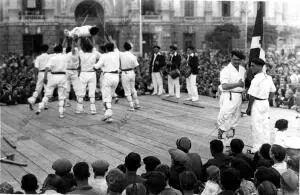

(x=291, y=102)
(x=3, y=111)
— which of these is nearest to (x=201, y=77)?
(x=291, y=102)

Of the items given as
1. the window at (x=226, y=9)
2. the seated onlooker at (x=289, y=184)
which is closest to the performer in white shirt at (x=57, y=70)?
the seated onlooker at (x=289, y=184)

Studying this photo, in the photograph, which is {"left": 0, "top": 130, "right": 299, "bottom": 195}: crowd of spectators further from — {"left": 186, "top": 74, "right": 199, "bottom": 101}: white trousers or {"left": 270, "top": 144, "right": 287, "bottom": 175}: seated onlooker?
{"left": 186, "top": 74, "right": 199, "bottom": 101}: white trousers

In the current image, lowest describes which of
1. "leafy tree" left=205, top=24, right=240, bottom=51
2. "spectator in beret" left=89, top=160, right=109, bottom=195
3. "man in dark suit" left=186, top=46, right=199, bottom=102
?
"spectator in beret" left=89, top=160, right=109, bottom=195

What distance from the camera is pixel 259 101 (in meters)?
6.18

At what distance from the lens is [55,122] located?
879cm

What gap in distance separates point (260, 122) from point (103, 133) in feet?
9.34

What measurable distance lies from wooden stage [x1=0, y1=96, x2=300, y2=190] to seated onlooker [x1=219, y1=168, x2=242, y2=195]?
8.17 feet

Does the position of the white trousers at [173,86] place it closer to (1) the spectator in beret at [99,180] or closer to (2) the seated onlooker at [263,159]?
(2) the seated onlooker at [263,159]

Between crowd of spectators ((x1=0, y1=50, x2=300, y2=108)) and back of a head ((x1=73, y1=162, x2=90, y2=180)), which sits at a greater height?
crowd of spectators ((x1=0, y1=50, x2=300, y2=108))

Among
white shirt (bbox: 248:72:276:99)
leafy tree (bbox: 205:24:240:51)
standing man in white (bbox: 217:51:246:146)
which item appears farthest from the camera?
leafy tree (bbox: 205:24:240:51)

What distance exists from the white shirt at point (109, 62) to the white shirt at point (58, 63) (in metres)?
0.78

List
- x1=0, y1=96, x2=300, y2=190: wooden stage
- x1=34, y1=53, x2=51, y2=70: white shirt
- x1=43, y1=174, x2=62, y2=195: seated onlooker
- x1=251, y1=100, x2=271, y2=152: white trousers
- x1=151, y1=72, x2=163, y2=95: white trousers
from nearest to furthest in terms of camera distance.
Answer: x1=43, y1=174, x2=62, y2=195: seated onlooker
x1=251, y1=100, x2=271, y2=152: white trousers
x1=0, y1=96, x2=300, y2=190: wooden stage
x1=34, y1=53, x2=51, y2=70: white shirt
x1=151, y1=72, x2=163, y2=95: white trousers

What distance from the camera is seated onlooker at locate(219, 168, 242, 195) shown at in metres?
3.57

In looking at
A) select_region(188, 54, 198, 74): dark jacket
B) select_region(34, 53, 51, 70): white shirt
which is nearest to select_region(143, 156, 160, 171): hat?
select_region(34, 53, 51, 70): white shirt
